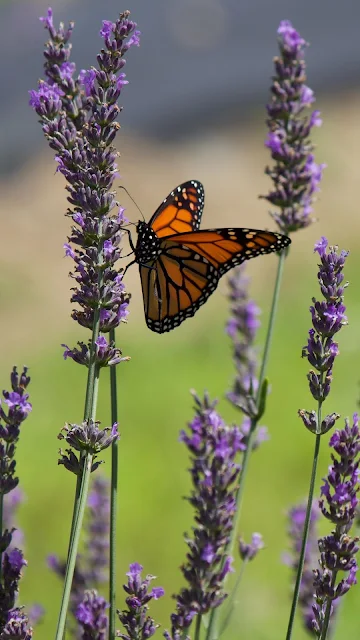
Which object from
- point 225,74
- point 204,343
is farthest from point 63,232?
point 225,74

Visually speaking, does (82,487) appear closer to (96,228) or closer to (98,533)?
(96,228)

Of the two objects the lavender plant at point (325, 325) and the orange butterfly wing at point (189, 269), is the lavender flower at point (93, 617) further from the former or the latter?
the orange butterfly wing at point (189, 269)

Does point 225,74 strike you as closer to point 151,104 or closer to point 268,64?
point 268,64

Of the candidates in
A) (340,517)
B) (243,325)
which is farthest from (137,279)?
(340,517)

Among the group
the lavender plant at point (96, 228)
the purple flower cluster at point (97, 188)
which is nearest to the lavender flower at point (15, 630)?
the lavender plant at point (96, 228)

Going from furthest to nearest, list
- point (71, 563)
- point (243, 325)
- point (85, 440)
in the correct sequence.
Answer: point (243, 325), point (85, 440), point (71, 563)

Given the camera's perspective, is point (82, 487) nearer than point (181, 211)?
Yes

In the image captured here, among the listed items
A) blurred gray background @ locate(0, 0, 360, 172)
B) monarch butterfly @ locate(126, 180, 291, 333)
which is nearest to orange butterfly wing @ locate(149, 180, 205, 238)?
monarch butterfly @ locate(126, 180, 291, 333)
